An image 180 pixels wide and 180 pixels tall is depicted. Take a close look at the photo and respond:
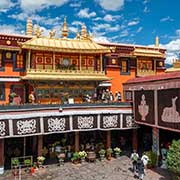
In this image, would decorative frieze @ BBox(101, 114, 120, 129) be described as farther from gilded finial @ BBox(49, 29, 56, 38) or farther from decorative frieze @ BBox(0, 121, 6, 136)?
gilded finial @ BBox(49, 29, 56, 38)

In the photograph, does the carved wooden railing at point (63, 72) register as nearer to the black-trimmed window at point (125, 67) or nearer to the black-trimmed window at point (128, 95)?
the black-trimmed window at point (128, 95)

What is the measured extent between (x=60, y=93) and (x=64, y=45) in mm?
4609

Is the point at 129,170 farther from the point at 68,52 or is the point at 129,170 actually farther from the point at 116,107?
the point at 68,52

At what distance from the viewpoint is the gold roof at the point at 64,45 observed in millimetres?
24902

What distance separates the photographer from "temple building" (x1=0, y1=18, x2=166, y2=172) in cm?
2205

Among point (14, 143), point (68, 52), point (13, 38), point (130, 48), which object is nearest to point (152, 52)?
point (130, 48)

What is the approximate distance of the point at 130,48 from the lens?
31.8 metres

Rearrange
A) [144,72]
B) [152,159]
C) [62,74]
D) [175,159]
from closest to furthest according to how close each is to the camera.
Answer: [175,159] < [152,159] < [62,74] < [144,72]

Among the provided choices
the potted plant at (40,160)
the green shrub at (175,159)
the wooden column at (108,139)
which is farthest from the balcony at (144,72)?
the green shrub at (175,159)

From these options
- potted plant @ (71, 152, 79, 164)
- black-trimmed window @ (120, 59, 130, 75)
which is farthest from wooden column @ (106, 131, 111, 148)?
black-trimmed window @ (120, 59, 130, 75)

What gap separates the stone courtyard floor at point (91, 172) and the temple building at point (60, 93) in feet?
6.18

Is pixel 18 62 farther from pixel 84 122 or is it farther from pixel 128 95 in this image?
pixel 128 95

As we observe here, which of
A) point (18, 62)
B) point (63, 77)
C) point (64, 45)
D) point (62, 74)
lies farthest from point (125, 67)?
point (18, 62)

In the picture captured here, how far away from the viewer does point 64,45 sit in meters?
26.6
